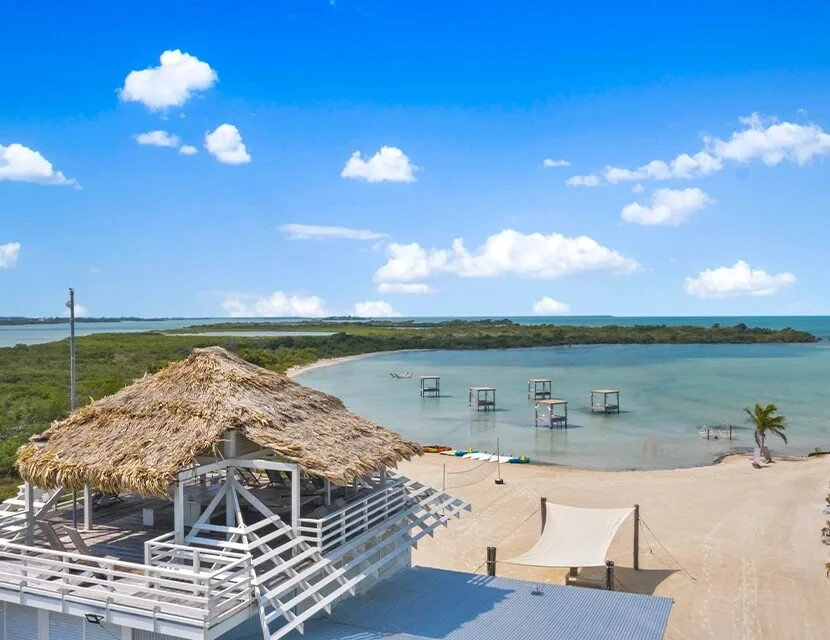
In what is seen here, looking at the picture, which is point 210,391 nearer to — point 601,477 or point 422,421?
point 601,477

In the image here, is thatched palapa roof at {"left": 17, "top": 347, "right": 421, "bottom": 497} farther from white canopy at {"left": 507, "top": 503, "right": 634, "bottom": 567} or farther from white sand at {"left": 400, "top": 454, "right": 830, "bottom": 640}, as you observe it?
white sand at {"left": 400, "top": 454, "right": 830, "bottom": 640}

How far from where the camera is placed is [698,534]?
17.5m

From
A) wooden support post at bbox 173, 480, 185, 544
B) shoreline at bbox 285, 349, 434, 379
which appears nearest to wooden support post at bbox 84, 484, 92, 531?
wooden support post at bbox 173, 480, 185, 544

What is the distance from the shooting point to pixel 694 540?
1703 centimetres

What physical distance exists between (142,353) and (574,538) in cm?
6146

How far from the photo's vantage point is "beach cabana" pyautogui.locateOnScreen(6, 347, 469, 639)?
8000 millimetres

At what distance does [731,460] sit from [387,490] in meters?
22.4

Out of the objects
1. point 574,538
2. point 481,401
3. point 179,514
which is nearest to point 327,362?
point 481,401

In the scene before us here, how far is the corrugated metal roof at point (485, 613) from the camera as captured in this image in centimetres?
887

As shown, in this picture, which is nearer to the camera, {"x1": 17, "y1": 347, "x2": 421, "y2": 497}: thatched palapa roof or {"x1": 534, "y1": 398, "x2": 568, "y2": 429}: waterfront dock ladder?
{"x1": 17, "y1": 347, "x2": 421, "y2": 497}: thatched palapa roof

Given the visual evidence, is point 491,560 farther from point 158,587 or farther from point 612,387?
point 612,387

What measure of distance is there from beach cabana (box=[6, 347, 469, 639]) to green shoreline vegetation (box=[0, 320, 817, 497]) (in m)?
11.8

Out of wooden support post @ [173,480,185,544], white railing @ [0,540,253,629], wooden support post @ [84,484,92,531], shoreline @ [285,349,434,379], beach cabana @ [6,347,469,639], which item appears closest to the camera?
white railing @ [0,540,253,629]

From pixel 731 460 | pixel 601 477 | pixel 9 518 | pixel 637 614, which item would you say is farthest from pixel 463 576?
pixel 731 460
